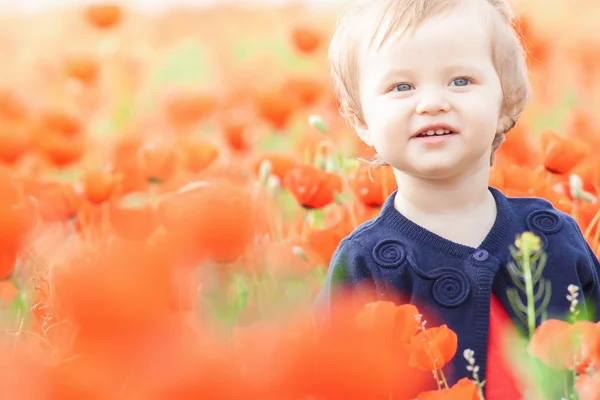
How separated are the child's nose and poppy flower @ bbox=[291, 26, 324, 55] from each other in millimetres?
1518

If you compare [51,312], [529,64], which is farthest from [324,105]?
[51,312]

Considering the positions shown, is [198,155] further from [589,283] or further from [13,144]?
[589,283]

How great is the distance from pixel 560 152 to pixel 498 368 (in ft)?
1.44

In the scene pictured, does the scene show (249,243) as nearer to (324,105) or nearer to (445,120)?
(445,120)

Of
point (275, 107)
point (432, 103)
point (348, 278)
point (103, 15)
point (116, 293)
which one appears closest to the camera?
point (116, 293)

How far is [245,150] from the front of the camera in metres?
2.31

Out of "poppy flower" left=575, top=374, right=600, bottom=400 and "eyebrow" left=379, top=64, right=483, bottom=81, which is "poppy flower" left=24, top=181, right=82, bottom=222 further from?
"poppy flower" left=575, top=374, right=600, bottom=400

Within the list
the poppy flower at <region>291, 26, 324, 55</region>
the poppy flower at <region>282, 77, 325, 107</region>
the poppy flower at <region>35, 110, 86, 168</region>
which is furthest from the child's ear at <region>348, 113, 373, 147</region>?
the poppy flower at <region>291, 26, 324, 55</region>

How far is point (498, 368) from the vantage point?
1.35 m

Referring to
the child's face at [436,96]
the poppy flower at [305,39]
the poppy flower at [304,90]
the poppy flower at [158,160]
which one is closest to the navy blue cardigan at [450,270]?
the child's face at [436,96]

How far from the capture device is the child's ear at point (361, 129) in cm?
142

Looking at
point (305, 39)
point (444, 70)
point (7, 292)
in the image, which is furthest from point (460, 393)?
point (305, 39)

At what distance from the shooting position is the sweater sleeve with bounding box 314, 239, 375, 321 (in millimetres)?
1375

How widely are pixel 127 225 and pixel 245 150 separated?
0.69 meters
